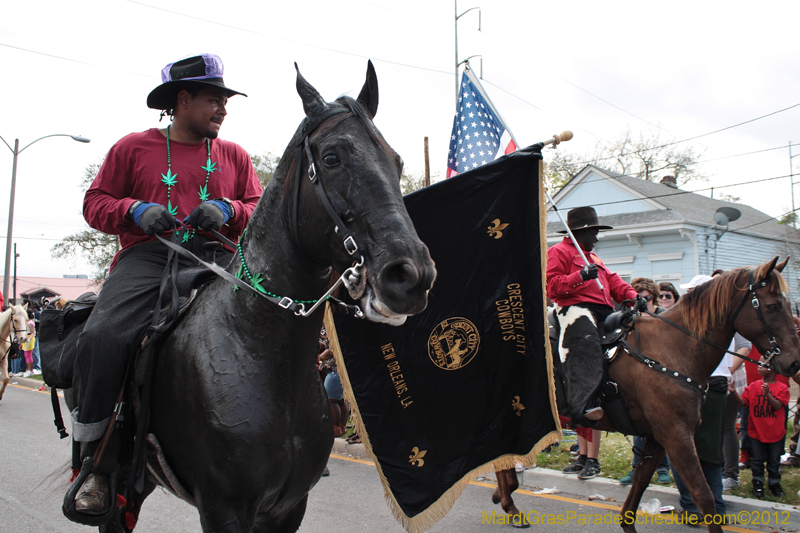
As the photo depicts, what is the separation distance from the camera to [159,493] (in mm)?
6445

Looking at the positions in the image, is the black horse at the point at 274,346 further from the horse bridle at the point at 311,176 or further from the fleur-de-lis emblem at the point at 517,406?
the fleur-de-lis emblem at the point at 517,406

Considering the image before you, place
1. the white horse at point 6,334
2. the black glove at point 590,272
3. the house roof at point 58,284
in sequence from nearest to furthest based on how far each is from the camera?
1. the black glove at point 590,272
2. the white horse at point 6,334
3. the house roof at point 58,284

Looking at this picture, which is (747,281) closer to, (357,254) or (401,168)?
(401,168)

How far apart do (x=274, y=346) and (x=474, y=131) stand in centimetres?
540

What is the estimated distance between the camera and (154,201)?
129 inches

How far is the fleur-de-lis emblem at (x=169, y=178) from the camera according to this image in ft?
10.7

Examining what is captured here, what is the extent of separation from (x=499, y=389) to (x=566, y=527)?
6.90 feet

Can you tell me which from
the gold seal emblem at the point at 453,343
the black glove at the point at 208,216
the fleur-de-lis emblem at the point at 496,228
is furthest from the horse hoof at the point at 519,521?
the black glove at the point at 208,216

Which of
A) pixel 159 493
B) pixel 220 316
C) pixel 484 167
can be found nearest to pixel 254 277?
pixel 220 316

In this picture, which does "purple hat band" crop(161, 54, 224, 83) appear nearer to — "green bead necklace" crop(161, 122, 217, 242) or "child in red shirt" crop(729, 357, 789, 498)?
"green bead necklace" crop(161, 122, 217, 242)

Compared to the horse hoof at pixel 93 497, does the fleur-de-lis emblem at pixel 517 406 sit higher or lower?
higher

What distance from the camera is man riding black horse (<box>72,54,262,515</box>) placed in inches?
109

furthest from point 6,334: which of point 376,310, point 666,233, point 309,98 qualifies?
point 666,233

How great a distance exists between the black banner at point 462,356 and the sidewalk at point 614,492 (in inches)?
109
